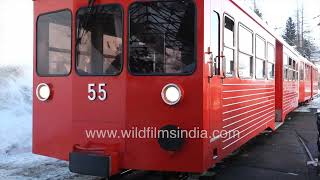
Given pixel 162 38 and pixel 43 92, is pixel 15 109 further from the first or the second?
pixel 162 38

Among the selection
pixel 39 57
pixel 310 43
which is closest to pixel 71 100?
pixel 39 57

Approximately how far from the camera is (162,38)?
5184 millimetres

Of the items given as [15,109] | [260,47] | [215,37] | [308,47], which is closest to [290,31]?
[308,47]

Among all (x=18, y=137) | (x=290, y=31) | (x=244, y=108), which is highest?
(x=290, y=31)

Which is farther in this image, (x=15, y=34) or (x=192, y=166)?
(x=15, y=34)

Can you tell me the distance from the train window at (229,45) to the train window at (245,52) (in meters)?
0.49

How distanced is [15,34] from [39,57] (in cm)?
1154

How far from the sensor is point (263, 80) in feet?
29.0

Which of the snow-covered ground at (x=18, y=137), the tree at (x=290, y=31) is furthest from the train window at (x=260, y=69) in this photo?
the tree at (x=290, y=31)

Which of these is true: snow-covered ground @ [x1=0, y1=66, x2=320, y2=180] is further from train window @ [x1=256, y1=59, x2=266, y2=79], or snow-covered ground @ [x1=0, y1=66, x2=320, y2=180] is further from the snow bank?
train window @ [x1=256, y1=59, x2=266, y2=79]

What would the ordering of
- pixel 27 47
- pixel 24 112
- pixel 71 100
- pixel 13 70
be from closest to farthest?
pixel 71 100 → pixel 24 112 → pixel 13 70 → pixel 27 47

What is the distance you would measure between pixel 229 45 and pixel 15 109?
757cm

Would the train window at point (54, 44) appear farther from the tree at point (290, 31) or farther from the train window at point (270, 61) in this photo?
the tree at point (290, 31)

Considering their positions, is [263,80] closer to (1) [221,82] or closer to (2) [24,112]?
(1) [221,82]
